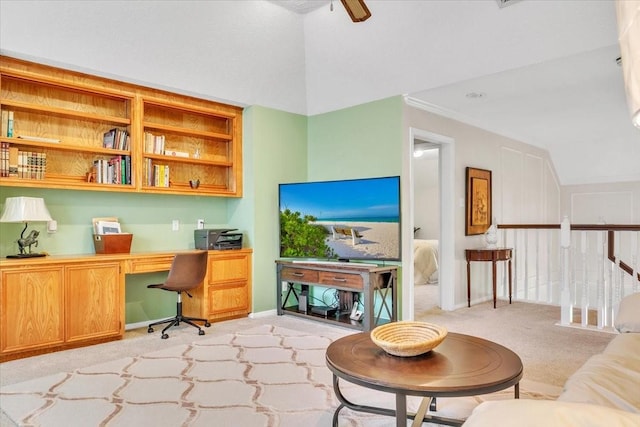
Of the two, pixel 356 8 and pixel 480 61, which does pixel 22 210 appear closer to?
pixel 356 8

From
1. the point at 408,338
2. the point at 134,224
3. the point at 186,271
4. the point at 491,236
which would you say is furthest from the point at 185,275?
Answer: the point at 491,236

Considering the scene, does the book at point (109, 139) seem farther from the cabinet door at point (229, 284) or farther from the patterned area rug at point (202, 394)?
the patterned area rug at point (202, 394)

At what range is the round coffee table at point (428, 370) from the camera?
1690mm

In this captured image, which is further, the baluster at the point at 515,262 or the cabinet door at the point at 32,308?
the baluster at the point at 515,262

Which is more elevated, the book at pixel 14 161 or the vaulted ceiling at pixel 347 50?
the vaulted ceiling at pixel 347 50

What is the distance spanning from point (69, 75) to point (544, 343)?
15.8 ft

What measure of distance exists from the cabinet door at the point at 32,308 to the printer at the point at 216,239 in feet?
4.68

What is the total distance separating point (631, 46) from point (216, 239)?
15.2ft

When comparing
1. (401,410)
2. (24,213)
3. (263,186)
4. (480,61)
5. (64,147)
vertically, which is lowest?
(401,410)

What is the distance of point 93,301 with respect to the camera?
149 inches

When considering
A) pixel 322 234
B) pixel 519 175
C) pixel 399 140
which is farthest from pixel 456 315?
pixel 519 175

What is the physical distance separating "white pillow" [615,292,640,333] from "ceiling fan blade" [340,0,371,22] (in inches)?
86.4

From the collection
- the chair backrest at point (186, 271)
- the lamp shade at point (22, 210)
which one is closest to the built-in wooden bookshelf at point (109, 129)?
the lamp shade at point (22, 210)

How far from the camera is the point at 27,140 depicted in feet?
12.0
